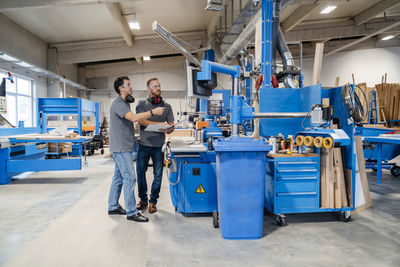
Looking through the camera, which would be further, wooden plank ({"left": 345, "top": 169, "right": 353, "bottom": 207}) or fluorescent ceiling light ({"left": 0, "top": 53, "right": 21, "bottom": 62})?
fluorescent ceiling light ({"left": 0, "top": 53, "right": 21, "bottom": 62})

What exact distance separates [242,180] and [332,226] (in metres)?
1.14

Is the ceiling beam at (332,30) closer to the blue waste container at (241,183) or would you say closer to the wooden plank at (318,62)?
the wooden plank at (318,62)

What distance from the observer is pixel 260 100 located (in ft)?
10.5

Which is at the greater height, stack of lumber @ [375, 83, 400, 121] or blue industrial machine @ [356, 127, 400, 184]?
stack of lumber @ [375, 83, 400, 121]

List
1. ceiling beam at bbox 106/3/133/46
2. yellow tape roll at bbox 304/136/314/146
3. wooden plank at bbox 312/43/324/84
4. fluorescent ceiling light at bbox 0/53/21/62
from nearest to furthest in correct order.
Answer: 1. yellow tape roll at bbox 304/136/314/146
2. wooden plank at bbox 312/43/324/84
3. fluorescent ceiling light at bbox 0/53/21/62
4. ceiling beam at bbox 106/3/133/46

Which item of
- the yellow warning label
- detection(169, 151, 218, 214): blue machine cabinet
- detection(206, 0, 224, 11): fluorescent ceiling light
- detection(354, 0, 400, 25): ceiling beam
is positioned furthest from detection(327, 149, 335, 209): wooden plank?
detection(354, 0, 400, 25): ceiling beam

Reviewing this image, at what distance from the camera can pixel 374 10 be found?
8430 mm

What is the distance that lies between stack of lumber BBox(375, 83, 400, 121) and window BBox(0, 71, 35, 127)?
1032 centimetres

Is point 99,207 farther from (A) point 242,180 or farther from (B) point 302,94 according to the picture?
(B) point 302,94

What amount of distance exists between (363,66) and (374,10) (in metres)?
4.26

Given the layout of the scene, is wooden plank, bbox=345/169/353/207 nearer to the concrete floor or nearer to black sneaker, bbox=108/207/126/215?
the concrete floor

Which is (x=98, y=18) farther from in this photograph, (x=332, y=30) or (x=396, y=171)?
(x=396, y=171)

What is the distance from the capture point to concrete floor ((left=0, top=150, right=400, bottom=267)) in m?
2.04

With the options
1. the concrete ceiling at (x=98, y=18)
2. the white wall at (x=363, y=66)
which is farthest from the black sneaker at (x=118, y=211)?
the white wall at (x=363, y=66)
